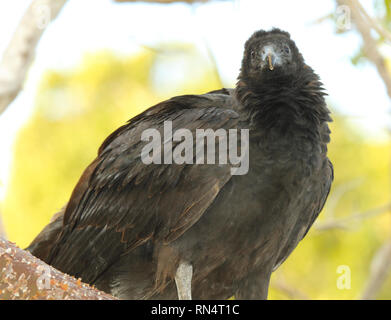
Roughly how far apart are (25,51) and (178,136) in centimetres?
225

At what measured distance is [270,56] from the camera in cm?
475

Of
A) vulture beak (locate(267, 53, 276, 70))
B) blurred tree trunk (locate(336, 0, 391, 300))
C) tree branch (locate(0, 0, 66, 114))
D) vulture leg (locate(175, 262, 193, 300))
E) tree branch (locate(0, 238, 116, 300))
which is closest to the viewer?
tree branch (locate(0, 238, 116, 300))

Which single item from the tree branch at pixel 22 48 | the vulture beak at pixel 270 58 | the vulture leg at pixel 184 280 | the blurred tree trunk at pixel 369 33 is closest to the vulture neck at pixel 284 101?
the vulture beak at pixel 270 58

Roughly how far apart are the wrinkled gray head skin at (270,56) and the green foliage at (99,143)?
3175mm

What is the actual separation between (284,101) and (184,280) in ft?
5.05

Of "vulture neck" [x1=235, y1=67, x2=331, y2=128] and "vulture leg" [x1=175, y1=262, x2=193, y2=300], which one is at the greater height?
"vulture neck" [x1=235, y1=67, x2=331, y2=128]

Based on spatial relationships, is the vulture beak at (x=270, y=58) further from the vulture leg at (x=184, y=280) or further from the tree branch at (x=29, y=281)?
the tree branch at (x=29, y=281)

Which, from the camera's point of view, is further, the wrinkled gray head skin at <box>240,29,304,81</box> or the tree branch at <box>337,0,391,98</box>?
the tree branch at <box>337,0,391,98</box>

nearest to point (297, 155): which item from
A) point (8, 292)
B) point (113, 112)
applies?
point (8, 292)

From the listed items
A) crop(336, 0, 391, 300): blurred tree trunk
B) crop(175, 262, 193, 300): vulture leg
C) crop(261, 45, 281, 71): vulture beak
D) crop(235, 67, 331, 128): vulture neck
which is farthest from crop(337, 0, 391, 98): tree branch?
crop(175, 262, 193, 300): vulture leg

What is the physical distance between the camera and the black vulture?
4.45 metres

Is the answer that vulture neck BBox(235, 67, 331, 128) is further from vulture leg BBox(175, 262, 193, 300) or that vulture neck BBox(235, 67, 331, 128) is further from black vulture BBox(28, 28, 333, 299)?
vulture leg BBox(175, 262, 193, 300)

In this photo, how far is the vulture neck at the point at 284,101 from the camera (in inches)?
181

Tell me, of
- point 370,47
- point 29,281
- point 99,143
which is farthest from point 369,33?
point 99,143
